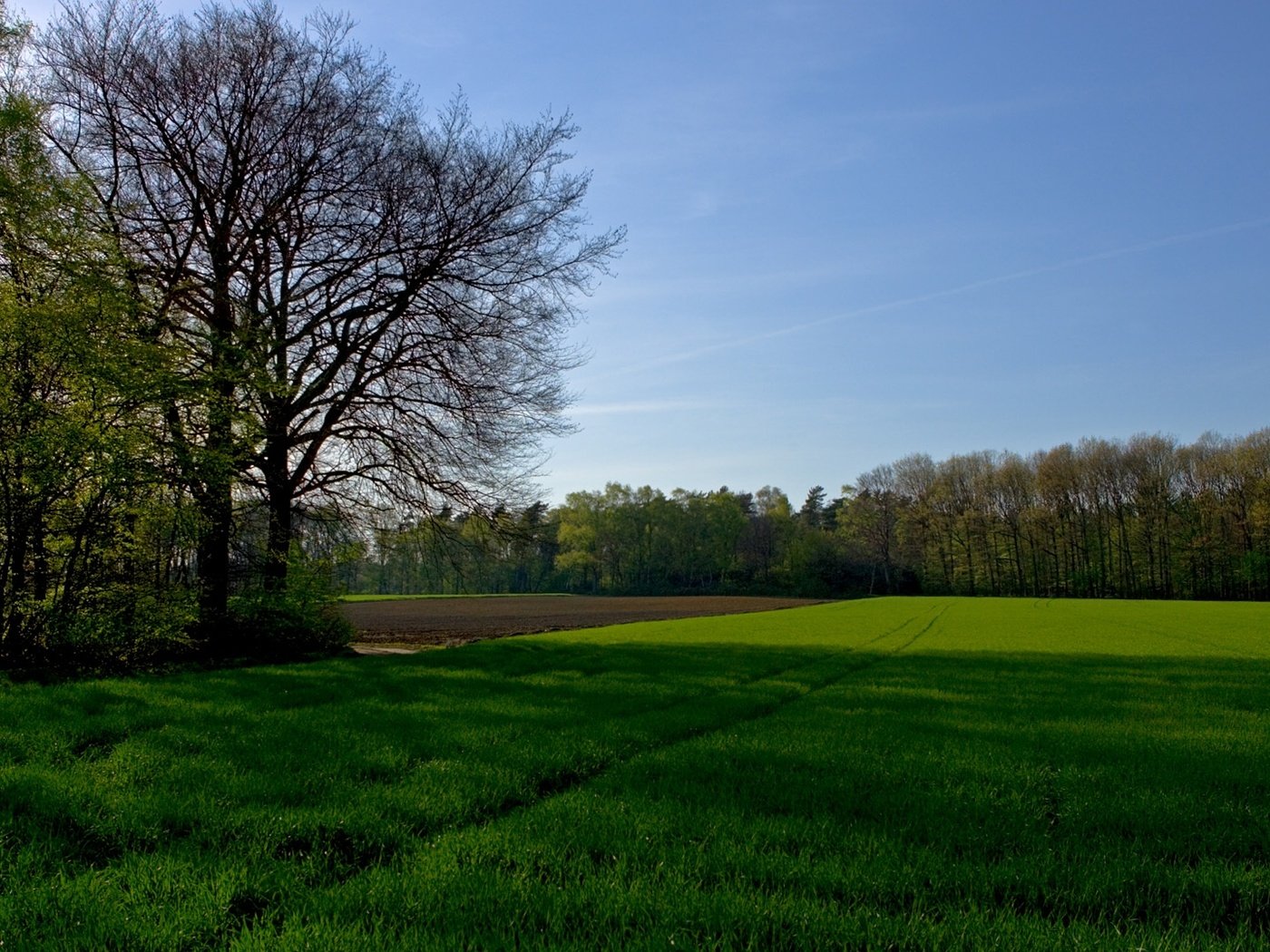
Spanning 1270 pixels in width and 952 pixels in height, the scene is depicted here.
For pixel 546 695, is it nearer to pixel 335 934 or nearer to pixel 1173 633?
pixel 335 934

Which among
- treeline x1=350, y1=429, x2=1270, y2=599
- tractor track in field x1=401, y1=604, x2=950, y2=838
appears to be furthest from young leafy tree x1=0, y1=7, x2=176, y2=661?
treeline x1=350, y1=429, x2=1270, y2=599

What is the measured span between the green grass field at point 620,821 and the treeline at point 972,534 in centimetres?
4854

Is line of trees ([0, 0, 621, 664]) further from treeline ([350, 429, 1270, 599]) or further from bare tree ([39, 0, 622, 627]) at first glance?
treeline ([350, 429, 1270, 599])

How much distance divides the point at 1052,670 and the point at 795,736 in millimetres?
10089

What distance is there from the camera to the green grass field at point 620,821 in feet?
11.0

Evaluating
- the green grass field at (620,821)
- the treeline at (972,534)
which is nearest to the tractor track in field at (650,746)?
the green grass field at (620,821)

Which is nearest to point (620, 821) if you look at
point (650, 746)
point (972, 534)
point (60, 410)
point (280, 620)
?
point (650, 746)

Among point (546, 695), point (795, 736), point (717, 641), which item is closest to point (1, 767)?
point (546, 695)

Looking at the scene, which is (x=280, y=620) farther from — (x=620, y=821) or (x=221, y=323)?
(x=620, y=821)

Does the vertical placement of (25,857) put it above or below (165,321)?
below

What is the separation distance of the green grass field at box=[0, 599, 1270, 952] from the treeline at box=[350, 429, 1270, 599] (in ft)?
159

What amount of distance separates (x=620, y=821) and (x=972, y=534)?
10025 cm

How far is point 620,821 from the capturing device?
15.3ft

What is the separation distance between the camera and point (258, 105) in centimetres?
1638
